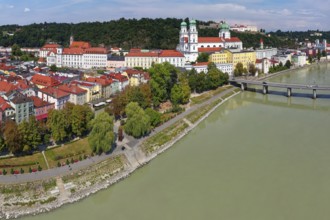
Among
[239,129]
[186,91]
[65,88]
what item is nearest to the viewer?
[239,129]

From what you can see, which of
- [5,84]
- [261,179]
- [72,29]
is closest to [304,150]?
[261,179]

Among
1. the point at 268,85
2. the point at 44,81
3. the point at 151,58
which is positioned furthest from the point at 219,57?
the point at 44,81

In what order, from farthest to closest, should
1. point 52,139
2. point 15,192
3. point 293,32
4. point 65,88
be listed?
point 293,32, point 65,88, point 52,139, point 15,192

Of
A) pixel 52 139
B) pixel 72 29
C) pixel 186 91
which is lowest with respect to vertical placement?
pixel 52 139

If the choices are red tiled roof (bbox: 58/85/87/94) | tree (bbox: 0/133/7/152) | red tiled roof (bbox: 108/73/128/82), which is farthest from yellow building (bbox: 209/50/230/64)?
tree (bbox: 0/133/7/152)

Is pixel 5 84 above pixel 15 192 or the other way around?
above

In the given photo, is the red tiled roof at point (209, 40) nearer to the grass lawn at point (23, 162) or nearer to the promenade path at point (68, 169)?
the promenade path at point (68, 169)

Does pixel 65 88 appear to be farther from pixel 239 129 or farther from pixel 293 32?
pixel 293 32

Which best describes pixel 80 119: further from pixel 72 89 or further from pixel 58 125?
pixel 72 89
